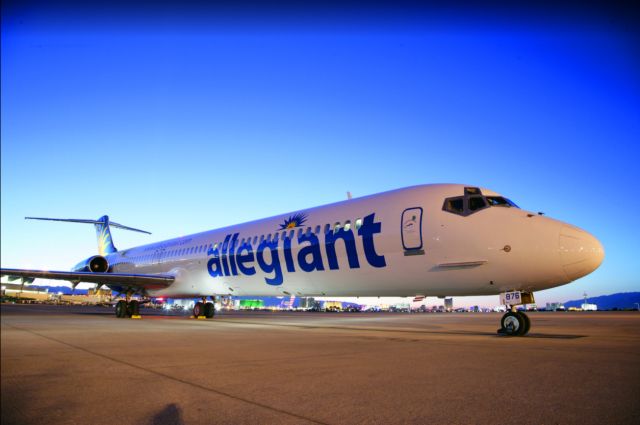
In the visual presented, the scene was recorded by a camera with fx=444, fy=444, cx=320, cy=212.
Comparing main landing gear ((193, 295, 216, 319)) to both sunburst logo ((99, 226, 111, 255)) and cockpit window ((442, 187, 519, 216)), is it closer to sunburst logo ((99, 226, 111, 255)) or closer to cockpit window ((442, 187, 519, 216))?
cockpit window ((442, 187, 519, 216))

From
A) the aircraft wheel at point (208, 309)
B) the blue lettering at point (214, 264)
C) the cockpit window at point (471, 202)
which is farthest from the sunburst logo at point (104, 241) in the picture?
the cockpit window at point (471, 202)

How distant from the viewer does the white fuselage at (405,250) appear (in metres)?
9.36

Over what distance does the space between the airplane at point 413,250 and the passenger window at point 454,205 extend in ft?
0.08

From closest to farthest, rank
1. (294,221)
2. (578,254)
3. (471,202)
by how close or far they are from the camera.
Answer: (578,254)
(471,202)
(294,221)

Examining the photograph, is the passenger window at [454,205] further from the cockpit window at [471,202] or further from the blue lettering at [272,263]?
the blue lettering at [272,263]

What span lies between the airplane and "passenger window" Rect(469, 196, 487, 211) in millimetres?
22

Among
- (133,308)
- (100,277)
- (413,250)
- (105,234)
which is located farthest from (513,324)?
(105,234)

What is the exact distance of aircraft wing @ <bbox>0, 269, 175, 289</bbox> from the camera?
751 inches

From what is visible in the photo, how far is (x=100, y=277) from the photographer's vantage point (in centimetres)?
1978

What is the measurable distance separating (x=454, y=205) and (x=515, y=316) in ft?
9.47

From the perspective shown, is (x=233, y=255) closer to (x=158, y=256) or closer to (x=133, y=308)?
(x=133, y=308)

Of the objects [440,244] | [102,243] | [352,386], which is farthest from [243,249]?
[102,243]

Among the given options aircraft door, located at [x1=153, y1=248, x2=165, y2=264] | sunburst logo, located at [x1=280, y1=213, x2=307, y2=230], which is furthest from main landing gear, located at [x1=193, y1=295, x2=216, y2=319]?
sunburst logo, located at [x1=280, y1=213, x2=307, y2=230]

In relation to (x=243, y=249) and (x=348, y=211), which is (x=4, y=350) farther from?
(x=243, y=249)
